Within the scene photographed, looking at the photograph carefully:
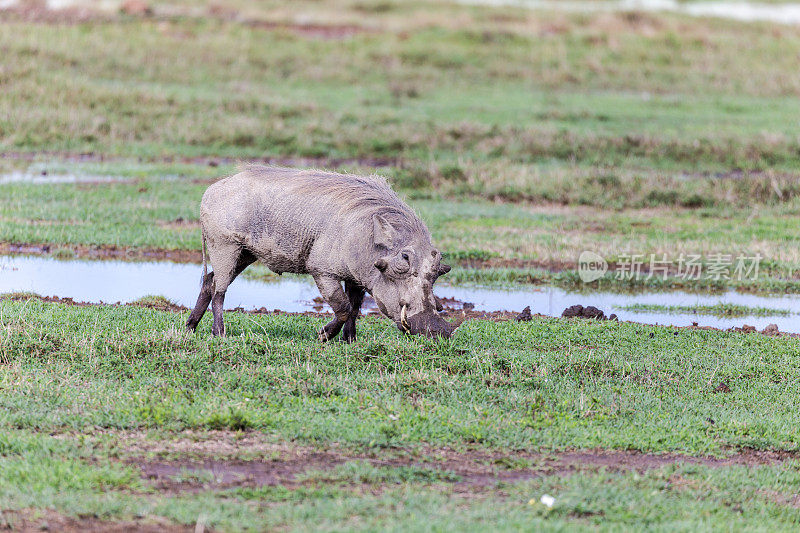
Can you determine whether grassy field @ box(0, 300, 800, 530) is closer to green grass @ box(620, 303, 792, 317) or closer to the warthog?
the warthog

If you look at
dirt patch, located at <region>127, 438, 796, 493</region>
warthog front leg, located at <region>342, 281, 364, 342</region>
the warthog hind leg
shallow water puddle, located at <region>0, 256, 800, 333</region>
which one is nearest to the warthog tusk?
warthog front leg, located at <region>342, 281, 364, 342</region>

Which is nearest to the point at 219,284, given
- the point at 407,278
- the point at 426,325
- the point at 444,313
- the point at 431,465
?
the point at 407,278

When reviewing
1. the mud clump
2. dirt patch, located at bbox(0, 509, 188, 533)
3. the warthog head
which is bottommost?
the mud clump

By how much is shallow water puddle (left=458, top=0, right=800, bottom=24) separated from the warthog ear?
110 ft

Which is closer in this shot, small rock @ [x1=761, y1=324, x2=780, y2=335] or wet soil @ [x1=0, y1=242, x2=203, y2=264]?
small rock @ [x1=761, y1=324, x2=780, y2=335]

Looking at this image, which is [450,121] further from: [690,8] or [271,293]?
[690,8]

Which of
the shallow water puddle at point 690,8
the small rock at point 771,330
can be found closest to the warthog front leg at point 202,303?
the small rock at point 771,330

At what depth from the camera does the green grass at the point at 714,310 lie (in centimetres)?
1225

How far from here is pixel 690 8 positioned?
158ft

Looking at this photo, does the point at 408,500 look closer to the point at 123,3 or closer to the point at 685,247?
the point at 685,247

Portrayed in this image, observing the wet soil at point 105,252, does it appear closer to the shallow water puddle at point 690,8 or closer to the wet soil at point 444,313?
the wet soil at point 444,313

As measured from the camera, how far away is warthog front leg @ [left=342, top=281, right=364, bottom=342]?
30.2 feet

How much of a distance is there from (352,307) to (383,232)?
0.95 meters

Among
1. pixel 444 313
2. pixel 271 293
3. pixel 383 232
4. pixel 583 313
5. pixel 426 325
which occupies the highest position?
pixel 383 232
